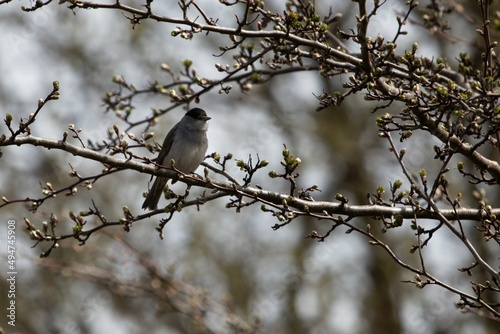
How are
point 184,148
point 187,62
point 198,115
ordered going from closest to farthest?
point 187,62, point 184,148, point 198,115

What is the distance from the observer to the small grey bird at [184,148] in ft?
23.6

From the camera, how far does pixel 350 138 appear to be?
14.6m

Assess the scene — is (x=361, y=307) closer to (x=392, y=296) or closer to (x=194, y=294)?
(x=392, y=296)

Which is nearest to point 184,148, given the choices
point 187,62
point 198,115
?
point 198,115

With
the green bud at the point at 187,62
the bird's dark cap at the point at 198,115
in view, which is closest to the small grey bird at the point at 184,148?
the bird's dark cap at the point at 198,115

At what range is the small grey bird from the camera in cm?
718

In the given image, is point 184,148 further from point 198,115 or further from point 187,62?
point 187,62

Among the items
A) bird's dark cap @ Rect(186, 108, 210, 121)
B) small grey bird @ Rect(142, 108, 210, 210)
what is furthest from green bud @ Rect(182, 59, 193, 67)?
bird's dark cap @ Rect(186, 108, 210, 121)

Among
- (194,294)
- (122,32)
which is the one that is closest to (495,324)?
(194,294)

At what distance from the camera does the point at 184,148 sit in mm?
7234

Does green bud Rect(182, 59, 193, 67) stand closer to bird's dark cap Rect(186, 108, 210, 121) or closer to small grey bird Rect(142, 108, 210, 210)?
small grey bird Rect(142, 108, 210, 210)

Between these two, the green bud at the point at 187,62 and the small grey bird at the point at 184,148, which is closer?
the green bud at the point at 187,62

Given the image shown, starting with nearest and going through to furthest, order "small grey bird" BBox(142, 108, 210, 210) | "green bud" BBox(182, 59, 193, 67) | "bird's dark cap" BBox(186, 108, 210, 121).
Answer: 1. "green bud" BBox(182, 59, 193, 67)
2. "small grey bird" BBox(142, 108, 210, 210)
3. "bird's dark cap" BBox(186, 108, 210, 121)

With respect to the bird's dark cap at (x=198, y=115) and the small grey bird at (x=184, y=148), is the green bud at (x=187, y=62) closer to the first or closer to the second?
the small grey bird at (x=184, y=148)
